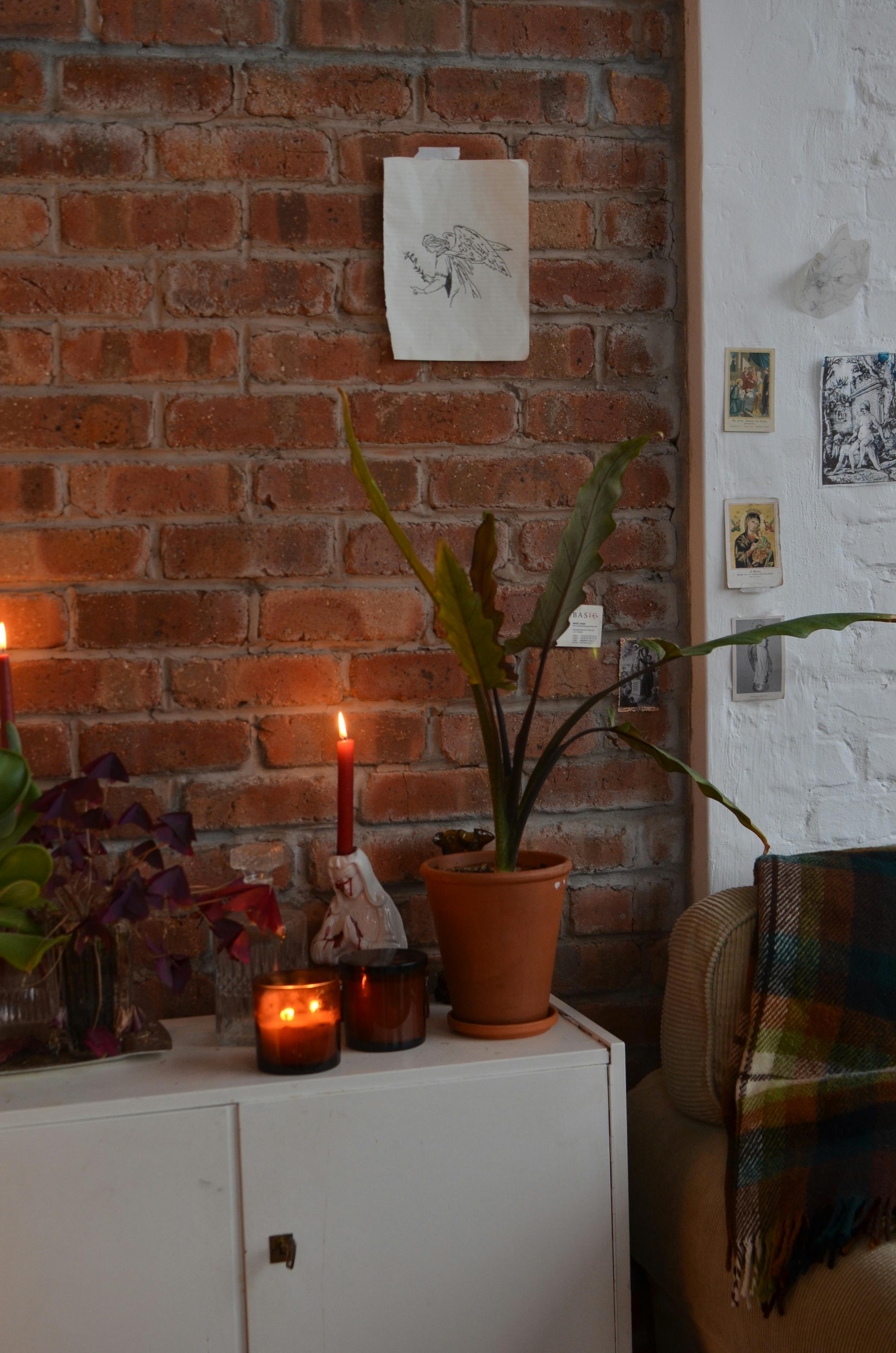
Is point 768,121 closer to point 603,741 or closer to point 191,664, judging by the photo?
point 603,741

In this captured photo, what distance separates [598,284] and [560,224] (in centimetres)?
10

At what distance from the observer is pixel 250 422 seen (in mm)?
1477

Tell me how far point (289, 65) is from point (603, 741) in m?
1.06

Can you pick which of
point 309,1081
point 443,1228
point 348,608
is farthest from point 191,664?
point 443,1228

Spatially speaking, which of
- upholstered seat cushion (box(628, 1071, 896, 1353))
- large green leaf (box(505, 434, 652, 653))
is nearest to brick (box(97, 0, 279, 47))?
large green leaf (box(505, 434, 652, 653))

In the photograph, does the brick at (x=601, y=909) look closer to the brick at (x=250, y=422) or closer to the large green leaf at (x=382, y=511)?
the large green leaf at (x=382, y=511)

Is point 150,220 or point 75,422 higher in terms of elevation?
point 150,220

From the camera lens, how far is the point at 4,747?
48.6 inches

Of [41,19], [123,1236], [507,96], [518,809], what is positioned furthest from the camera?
[507,96]

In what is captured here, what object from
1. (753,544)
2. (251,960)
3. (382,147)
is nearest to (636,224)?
(382,147)

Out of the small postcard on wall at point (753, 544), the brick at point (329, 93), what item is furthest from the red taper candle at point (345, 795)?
the brick at point (329, 93)

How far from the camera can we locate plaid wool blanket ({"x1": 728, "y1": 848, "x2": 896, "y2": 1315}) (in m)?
1.12

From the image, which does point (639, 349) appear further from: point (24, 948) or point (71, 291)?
point (24, 948)

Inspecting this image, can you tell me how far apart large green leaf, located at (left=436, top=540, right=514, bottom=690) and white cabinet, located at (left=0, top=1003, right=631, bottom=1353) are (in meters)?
0.43
